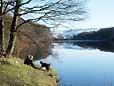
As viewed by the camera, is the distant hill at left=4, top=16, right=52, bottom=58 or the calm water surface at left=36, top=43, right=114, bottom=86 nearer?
the distant hill at left=4, top=16, right=52, bottom=58

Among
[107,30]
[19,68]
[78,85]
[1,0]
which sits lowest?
[107,30]

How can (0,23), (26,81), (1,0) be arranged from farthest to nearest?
(0,23) → (1,0) → (26,81)

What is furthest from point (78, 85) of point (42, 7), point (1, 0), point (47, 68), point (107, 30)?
point (107, 30)

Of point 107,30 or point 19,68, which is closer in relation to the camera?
point 19,68

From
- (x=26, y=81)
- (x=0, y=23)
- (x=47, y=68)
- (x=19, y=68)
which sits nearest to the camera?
(x=26, y=81)

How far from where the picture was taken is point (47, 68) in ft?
87.0

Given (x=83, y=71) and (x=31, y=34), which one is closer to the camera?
(x=31, y=34)

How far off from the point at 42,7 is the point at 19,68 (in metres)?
4.09

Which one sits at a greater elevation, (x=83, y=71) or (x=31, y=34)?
(x=31, y=34)

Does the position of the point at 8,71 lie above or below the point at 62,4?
below

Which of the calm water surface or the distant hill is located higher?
the distant hill

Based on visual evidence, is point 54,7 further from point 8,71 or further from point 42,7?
point 8,71

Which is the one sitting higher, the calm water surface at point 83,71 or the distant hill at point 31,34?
the distant hill at point 31,34

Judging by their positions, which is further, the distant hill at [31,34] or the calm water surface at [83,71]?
the calm water surface at [83,71]
